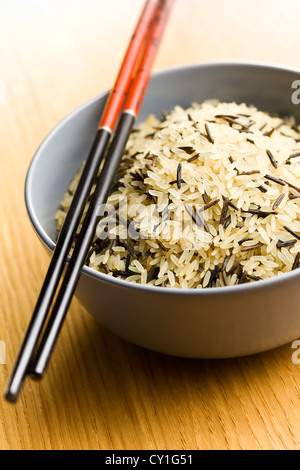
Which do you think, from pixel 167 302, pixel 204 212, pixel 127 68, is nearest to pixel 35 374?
pixel 167 302

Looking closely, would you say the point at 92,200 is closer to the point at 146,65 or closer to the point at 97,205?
the point at 97,205

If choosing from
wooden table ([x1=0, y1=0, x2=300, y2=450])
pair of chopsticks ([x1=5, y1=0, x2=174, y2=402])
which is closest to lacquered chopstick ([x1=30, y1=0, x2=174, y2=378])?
pair of chopsticks ([x1=5, y1=0, x2=174, y2=402])

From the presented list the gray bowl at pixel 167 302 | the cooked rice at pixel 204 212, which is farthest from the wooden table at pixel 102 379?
the cooked rice at pixel 204 212

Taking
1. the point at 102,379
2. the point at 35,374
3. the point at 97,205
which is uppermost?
the point at 97,205

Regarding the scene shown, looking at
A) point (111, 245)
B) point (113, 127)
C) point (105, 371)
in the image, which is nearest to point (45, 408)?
point (105, 371)

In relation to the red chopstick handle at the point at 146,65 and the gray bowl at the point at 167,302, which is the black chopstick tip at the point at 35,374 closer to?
the gray bowl at the point at 167,302
